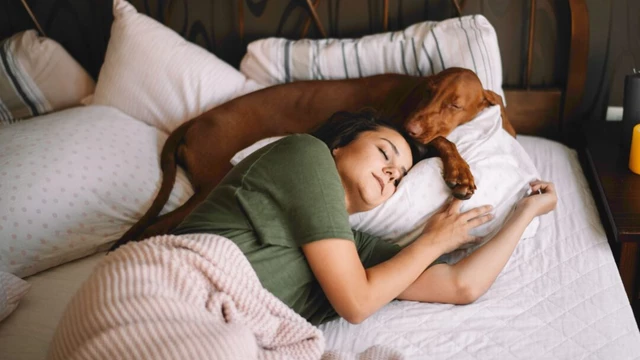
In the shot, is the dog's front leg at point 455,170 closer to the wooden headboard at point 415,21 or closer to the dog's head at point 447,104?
the dog's head at point 447,104

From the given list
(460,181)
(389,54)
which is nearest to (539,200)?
(460,181)

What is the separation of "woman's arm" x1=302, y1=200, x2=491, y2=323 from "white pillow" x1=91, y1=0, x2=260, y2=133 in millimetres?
1138

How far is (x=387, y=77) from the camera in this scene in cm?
213

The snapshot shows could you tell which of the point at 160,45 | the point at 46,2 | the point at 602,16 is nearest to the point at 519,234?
the point at 602,16

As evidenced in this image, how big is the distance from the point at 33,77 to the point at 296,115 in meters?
1.14

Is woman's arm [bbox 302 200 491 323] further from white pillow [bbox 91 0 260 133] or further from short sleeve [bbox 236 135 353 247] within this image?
white pillow [bbox 91 0 260 133]

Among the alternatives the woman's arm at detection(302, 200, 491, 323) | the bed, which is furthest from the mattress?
the woman's arm at detection(302, 200, 491, 323)

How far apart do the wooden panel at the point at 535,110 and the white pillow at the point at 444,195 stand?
0.54m

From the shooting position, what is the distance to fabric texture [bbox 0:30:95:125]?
7.97 feet

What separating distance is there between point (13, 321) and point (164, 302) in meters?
0.68

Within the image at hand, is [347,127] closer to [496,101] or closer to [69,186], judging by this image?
[496,101]

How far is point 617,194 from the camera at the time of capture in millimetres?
1789

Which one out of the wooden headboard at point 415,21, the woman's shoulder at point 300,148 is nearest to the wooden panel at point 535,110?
the wooden headboard at point 415,21

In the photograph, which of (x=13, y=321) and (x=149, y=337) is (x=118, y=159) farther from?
(x=149, y=337)
